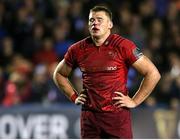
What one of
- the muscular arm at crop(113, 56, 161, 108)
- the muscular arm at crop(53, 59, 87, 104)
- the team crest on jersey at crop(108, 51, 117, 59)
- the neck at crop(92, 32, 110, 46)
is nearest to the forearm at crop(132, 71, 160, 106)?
the muscular arm at crop(113, 56, 161, 108)

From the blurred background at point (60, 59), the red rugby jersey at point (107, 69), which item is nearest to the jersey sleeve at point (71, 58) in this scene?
the red rugby jersey at point (107, 69)

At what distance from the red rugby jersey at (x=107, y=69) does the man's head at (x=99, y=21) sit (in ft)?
0.40

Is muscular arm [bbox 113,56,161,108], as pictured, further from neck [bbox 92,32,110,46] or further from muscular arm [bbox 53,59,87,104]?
muscular arm [bbox 53,59,87,104]

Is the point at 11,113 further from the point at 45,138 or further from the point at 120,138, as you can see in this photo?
the point at 120,138

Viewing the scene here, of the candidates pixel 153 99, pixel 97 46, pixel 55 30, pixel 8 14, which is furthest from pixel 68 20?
pixel 97 46

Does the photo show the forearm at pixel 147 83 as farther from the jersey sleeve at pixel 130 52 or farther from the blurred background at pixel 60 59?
the blurred background at pixel 60 59

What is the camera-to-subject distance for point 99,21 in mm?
6582

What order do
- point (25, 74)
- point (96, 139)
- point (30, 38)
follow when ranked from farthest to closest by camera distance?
1. point (30, 38)
2. point (25, 74)
3. point (96, 139)

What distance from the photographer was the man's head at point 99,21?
658 cm

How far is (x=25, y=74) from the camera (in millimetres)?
12078

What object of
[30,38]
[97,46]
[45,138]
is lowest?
[45,138]

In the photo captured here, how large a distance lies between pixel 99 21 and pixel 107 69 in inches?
18.3

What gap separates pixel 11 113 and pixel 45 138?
2.48 feet

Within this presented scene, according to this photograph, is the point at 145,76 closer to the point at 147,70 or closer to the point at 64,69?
the point at 147,70
